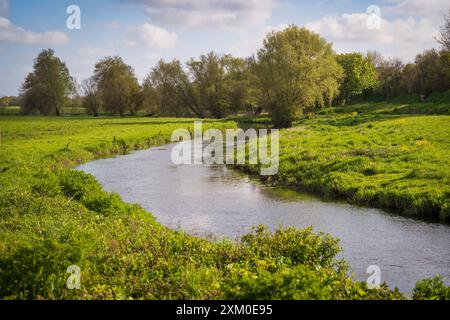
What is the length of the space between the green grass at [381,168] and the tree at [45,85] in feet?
222

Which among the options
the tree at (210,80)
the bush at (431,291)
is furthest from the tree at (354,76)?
the bush at (431,291)

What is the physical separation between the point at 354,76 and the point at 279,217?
68.0m

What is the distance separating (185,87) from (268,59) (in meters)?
40.1

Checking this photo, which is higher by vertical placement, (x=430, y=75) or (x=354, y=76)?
(x=354, y=76)

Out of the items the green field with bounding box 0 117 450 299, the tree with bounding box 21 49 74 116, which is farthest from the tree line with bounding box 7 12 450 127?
the green field with bounding box 0 117 450 299

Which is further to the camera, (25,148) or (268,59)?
(268,59)

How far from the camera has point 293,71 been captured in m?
56.4

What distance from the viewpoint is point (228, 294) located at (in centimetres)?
780

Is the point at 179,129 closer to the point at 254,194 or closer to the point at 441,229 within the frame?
the point at 254,194

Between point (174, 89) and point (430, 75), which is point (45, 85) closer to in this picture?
point (174, 89)

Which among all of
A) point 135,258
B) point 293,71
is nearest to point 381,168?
point 135,258

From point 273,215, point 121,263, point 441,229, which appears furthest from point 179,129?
point 121,263

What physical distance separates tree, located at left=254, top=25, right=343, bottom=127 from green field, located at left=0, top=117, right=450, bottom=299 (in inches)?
1631

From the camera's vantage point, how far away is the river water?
13711mm
